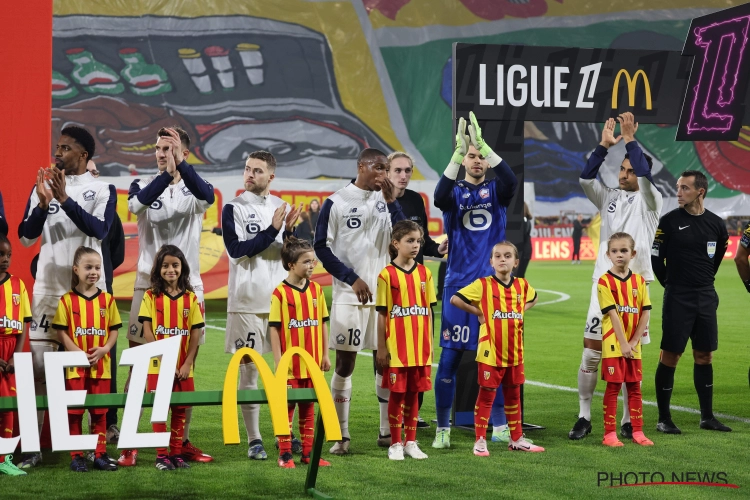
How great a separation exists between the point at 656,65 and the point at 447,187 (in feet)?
6.78

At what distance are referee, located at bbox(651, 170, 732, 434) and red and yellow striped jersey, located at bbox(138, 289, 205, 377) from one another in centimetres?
342

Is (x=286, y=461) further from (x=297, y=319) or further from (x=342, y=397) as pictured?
(x=297, y=319)

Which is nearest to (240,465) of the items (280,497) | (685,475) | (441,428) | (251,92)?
(280,497)

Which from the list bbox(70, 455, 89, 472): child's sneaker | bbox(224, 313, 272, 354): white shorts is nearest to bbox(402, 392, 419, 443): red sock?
bbox(224, 313, 272, 354): white shorts

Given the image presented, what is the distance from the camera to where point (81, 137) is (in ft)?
18.6

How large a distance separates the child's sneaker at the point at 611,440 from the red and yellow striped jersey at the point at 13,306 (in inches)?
146

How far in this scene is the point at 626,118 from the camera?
22.0 feet

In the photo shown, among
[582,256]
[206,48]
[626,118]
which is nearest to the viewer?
[626,118]

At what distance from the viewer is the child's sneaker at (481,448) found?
19.0 ft

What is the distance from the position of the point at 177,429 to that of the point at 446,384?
5.75 feet

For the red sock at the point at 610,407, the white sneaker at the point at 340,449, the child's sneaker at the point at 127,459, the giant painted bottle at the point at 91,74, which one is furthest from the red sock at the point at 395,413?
the giant painted bottle at the point at 91,74

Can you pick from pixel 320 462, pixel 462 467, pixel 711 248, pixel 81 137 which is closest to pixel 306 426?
pixel 320 462

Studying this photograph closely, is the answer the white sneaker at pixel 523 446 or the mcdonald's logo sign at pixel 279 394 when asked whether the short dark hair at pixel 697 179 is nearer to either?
the white sneaker at pixel 523 446

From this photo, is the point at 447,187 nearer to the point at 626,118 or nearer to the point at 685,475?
the point at 626,118
